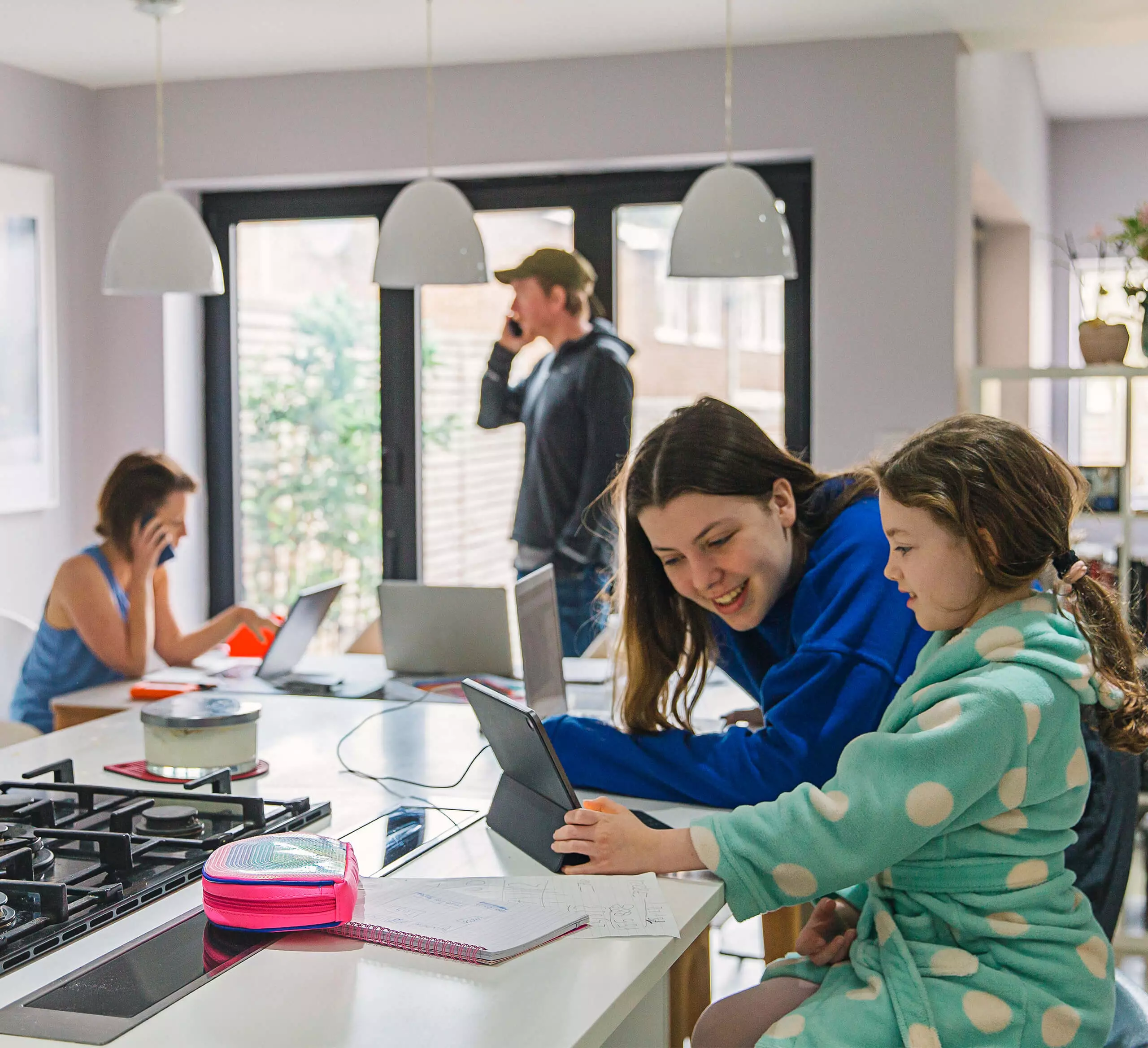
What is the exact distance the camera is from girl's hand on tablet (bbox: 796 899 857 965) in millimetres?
1528

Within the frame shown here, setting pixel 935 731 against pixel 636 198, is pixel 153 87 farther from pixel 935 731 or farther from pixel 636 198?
pixel 935 731

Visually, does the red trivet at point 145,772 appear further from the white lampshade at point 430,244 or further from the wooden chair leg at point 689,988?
the white lampshade at point 430,244

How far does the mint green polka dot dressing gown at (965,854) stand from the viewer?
1.33 metres

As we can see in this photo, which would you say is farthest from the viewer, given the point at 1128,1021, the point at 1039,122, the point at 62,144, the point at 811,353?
the point at 1039,122

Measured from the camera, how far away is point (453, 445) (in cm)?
473

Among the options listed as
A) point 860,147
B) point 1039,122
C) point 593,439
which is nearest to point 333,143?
point 593,439

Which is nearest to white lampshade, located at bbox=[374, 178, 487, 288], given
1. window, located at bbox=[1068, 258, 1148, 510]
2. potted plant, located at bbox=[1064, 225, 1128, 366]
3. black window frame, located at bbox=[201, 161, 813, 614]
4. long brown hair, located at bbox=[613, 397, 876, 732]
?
long brown hair, located at bbox=[613, 397, 876, 732]

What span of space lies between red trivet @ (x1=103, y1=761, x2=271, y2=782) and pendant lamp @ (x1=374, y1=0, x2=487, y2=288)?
1.34 m

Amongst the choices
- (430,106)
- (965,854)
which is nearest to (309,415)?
(430,106)

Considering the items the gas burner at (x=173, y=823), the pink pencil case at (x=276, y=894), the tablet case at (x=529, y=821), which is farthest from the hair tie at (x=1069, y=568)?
the gas burner at (x=173, y=823)

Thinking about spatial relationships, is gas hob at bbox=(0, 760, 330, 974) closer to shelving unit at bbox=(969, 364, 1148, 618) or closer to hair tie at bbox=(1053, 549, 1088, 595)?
hair tie at bbox=(1053, 549, 1088, 595)

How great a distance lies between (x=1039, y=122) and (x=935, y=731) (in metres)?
5.56

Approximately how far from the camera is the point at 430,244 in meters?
3.01

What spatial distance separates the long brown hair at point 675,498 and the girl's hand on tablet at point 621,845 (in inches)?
15.3
